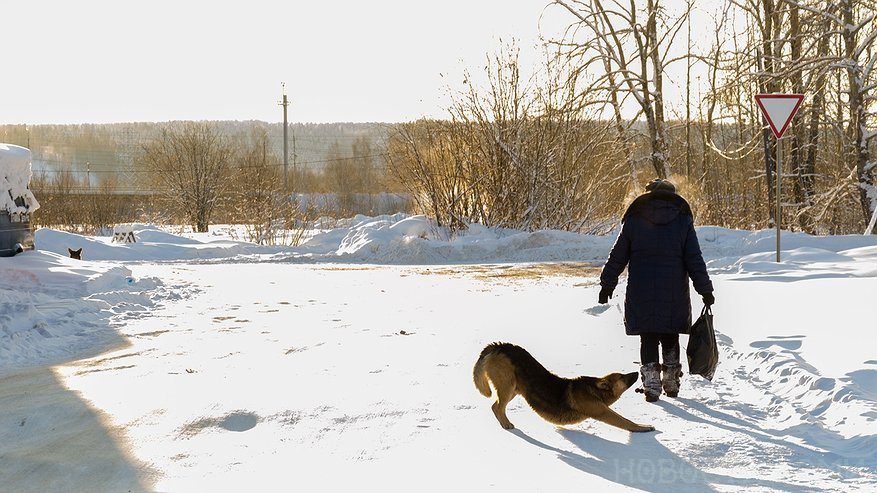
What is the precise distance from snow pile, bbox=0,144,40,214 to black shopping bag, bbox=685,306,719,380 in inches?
358

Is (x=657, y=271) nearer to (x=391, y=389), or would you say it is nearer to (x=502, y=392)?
(x=502, y=392)

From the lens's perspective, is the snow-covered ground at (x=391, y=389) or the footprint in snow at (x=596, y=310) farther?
the footprint in snow at (x=596, y=310)

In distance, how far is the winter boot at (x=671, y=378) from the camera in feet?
18.2

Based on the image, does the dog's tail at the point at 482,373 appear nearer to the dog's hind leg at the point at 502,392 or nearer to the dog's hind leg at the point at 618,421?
the dog's hind leg at the point at 502,392

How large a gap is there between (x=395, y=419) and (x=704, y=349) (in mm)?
2035

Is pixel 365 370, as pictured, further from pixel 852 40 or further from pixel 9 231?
pixel 852 40

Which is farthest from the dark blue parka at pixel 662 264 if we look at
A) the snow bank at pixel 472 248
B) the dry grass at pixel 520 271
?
the dry grass at pixel 520 271

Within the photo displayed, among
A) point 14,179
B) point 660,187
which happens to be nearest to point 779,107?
point 660,187

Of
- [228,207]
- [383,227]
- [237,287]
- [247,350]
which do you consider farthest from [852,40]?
[228,207]

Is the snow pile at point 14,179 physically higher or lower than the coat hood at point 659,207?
higher

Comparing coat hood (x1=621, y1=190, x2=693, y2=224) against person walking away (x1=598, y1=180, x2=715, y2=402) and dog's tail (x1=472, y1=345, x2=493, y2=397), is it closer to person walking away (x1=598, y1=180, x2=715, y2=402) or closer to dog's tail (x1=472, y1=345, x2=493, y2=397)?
person walking away (x1=598, y1=180, x2=715, y2=402)

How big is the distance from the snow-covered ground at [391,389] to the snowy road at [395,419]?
19mm

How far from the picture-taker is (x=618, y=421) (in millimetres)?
4781

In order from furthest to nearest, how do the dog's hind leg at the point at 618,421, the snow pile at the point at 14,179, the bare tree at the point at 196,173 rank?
the bare tree at the point at 196,173 → the snow pile at the point at 14,179 → the dog's hind leg at the point at 618,421
